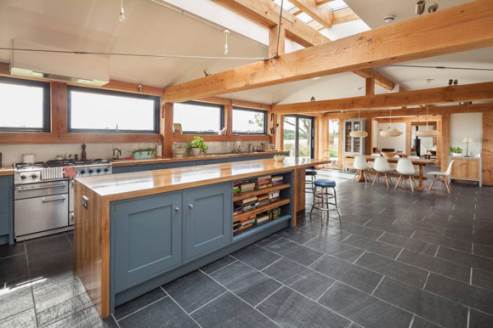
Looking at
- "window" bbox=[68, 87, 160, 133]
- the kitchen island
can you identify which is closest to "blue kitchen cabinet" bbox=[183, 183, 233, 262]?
the kitchen island

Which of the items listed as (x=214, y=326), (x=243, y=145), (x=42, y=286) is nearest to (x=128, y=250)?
(x=214, y=326)

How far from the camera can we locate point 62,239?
11.0 feet

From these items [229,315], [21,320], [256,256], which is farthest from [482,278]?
[21,320]

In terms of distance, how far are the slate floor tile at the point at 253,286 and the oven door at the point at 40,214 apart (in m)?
2.60

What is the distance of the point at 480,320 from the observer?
190 cm

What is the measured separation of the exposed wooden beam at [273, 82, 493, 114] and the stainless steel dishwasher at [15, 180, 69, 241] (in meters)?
6.02

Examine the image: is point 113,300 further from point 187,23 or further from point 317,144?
point 317,144

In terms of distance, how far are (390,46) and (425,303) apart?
2.21m

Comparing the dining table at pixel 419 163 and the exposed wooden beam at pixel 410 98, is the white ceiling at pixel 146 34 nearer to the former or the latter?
the exposed wooden beam at pixel 410 98

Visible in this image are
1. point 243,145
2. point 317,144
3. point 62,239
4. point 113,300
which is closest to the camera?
point 113,300

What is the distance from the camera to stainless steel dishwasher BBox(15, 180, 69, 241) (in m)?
3.19

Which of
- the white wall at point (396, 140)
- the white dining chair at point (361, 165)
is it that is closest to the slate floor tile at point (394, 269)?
the white dining chair at point (361, 165)

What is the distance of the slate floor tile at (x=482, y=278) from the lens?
7.77 ft

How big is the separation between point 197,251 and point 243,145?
16.9 feet
